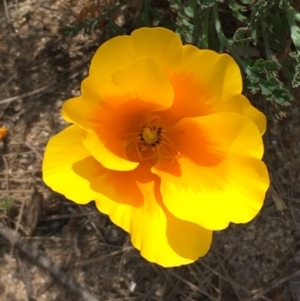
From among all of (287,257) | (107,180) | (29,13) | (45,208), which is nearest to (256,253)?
(287,257)

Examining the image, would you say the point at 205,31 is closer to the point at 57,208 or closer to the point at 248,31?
the point at 248,31

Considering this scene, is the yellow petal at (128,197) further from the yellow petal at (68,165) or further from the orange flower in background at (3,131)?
the orange flower in background at (3,131)

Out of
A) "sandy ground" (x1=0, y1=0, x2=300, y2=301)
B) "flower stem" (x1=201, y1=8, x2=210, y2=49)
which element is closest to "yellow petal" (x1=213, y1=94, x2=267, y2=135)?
"flower stem" (x1=201, y1=8, x2=210, y2=49)

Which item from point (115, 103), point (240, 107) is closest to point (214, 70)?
point (240, 107)

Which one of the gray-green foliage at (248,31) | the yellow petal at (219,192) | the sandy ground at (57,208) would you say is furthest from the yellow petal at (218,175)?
the sandy ground at (57,208)

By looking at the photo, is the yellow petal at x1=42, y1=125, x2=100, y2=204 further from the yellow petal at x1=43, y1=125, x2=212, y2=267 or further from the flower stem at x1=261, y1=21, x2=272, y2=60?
the flower stem at x1=261, y1=21, x2=272, y2=60

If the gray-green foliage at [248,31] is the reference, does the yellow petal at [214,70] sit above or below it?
Answer: above

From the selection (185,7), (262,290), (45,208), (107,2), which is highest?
(185,7)

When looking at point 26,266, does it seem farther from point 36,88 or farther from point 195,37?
point 195,37
